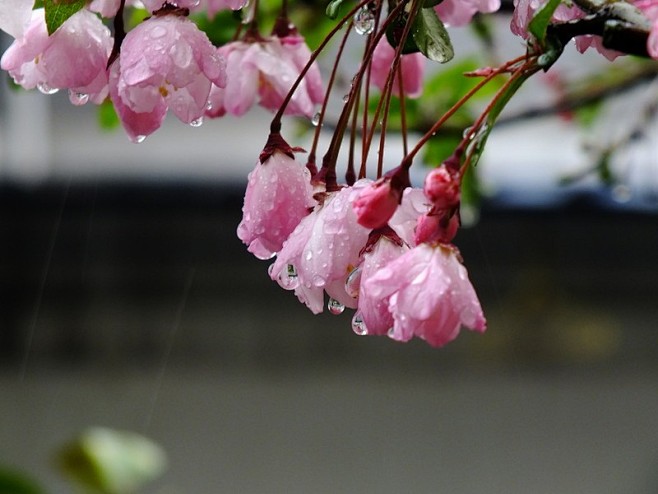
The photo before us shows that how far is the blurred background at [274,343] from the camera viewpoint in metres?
2.46

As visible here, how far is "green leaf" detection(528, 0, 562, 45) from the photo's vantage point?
35cm

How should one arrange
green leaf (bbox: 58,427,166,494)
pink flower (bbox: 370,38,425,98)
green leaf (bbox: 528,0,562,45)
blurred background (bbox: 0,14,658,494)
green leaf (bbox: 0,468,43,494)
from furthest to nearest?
blurred background (bbox: 0,14,658,494) < green leaf (bbox: 58,427,166,494) < green leaf (bbox: 0,468,43,494) < pink flower (bbox: 370,38,425,98) < green leaf (bbox: 528,0,562,45)

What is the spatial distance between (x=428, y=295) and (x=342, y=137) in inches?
3.4

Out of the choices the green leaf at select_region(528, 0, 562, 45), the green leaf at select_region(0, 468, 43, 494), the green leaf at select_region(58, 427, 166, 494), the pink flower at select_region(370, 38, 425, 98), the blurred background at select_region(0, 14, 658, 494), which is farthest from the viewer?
the blurred background at select_region(0, 14, 658, 494)

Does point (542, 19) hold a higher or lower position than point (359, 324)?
higher

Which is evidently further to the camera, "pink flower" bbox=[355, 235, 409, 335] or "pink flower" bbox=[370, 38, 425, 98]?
"pink flower" bbox=[370, 38, 425, 98]

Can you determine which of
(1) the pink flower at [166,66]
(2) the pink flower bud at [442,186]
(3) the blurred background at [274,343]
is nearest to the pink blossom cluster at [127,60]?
(1) the pink flower at [166,66]

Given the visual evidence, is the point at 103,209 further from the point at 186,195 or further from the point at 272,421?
the point at 272,421

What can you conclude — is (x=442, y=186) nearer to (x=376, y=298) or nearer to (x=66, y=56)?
(x=376, y=298)

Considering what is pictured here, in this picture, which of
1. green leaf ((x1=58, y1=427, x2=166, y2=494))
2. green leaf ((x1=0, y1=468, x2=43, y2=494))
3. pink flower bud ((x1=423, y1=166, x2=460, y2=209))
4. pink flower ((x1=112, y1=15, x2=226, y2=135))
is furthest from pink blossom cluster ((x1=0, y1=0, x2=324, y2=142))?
green leaf ((x1=58, y1=427, x2=166, y2=494))

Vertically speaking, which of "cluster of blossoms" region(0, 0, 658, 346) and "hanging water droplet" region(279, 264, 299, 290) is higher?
"cluster of blossoms" region(0, 0, 658, 346)

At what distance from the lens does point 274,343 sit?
261cm

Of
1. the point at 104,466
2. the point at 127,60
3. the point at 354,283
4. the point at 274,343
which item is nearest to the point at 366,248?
the point at 354,283

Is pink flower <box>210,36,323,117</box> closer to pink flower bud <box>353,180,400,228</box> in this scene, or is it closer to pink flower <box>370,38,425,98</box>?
pink flower <box>370,38,425,98</box>
